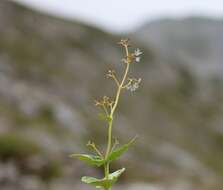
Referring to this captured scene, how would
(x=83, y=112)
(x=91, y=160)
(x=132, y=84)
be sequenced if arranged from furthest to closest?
(x=83, y=112), (x=132, y=84), (x=91, y=160)

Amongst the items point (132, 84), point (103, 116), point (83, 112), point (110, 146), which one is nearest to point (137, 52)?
point (132, 84)

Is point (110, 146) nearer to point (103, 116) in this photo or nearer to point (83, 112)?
point (103, 116)

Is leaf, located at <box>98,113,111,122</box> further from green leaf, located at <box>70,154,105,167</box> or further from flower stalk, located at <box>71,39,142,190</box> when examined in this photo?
green leaf, located at <box>70,154,105,167</box>

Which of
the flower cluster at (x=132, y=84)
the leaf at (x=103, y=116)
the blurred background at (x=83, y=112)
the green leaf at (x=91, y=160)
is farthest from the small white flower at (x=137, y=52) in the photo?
the blurred background at (x=83, y=112)

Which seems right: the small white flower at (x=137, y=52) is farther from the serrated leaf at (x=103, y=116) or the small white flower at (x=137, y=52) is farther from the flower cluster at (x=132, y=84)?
the serrated leaf at (x=103, y=116)

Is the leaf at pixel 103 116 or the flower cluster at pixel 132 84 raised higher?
the flower cluster at pixel 132 84

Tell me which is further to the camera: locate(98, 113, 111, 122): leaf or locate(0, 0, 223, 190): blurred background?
locate(0, 0, 223, 190): blurred background

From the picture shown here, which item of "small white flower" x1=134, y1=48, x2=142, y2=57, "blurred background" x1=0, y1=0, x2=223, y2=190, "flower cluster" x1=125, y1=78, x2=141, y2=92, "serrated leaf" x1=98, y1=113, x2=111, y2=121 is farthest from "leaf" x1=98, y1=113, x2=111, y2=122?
"blurred background" x1=0, y1=0, x2=223, y2=190

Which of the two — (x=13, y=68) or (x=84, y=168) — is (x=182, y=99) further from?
(x=84, y=168)
